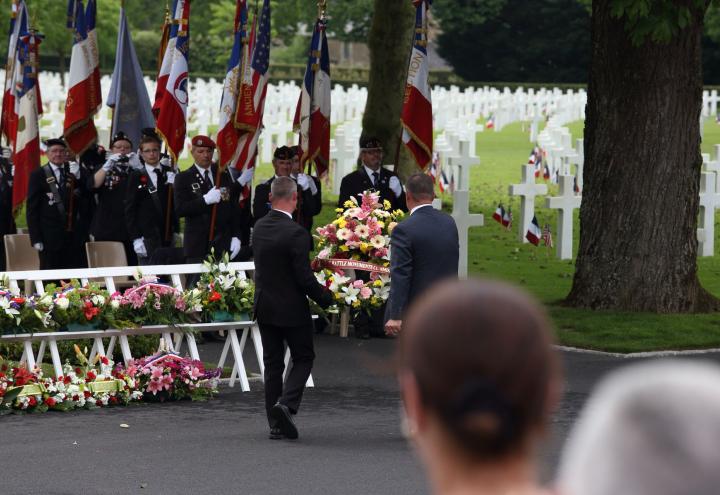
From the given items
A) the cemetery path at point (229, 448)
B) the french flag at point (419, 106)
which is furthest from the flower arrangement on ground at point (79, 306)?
the french flag at point (419, 106)

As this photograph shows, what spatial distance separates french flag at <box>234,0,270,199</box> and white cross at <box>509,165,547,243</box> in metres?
5.50

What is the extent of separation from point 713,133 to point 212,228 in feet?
116

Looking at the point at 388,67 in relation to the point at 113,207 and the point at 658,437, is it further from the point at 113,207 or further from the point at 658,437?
the point at 658,437

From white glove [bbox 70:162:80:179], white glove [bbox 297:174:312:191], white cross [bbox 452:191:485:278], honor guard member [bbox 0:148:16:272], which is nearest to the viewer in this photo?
white glove [bbox 297:174:312:191]

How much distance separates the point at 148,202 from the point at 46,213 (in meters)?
1.31

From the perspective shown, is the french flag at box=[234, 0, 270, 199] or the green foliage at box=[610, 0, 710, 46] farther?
the french flag at box=[234, 0, 270, 199]

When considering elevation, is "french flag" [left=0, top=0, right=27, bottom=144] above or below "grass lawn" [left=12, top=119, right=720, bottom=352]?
above

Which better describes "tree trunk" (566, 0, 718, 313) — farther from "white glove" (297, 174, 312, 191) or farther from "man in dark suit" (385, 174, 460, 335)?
"man in dark suit" (385, 174, 460, 335)

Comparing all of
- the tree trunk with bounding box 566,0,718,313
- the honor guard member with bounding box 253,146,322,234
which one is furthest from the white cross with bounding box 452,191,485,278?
the tree trunk with bounding box 566,0,718,313

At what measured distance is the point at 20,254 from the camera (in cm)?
1584

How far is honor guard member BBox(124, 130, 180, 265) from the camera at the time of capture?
14.7 metres

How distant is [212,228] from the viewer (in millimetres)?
14281

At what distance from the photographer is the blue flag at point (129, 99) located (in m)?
17.5

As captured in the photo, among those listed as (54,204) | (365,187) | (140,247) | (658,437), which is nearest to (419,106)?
(365,187)
